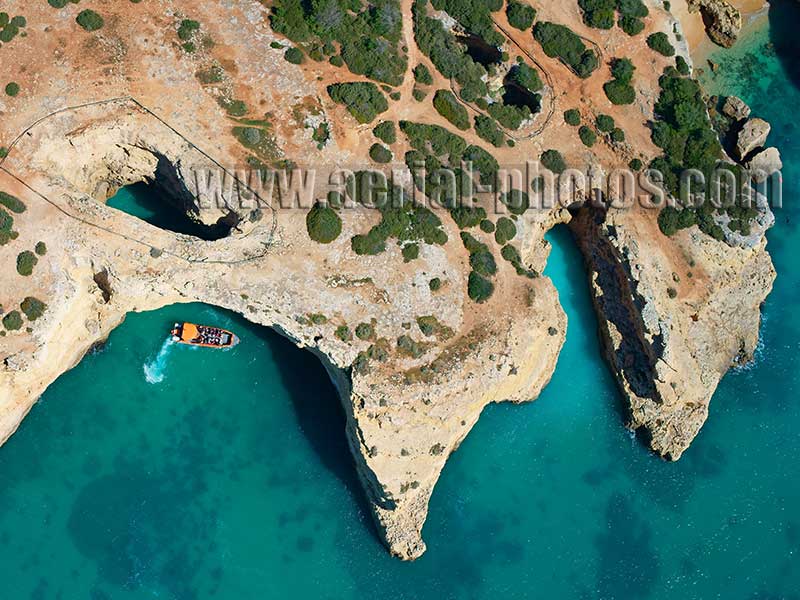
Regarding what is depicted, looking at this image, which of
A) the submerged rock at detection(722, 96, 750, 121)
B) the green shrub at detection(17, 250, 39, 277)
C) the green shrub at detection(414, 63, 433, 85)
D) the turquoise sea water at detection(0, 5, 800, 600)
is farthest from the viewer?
the submerged rock at detection(722, 96, 750, 121)

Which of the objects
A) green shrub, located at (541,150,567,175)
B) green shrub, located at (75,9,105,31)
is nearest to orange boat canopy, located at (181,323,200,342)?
green shrub, located at (75,9,105,31)

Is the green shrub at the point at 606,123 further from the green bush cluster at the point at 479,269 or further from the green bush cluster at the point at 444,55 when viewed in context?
the green bush cluster at the point at 479,269

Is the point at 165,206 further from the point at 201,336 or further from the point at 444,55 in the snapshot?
the point at 444,55

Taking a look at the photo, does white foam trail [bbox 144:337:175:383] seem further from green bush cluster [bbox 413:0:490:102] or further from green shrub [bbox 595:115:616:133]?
→ green shrub [bbox 595:115:616:133]

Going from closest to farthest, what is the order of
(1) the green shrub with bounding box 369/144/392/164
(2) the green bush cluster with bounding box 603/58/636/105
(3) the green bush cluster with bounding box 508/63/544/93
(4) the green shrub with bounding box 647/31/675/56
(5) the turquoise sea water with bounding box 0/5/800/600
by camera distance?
(1) the green shrub with bounding box 369/144/392/164
(5) the turquoise sea water with bounding box 0/5/800/600
(3) the green bush cluster with bounding box 508/63/544/93
(2) the green bush cluster with bounding box 603/58/636/105
(4) the green shrub with bounding box 647/31/675/56

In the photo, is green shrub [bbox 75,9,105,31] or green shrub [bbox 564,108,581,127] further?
green shrub [bbox 564,108,581,127]

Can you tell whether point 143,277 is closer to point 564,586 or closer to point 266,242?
point 266,242

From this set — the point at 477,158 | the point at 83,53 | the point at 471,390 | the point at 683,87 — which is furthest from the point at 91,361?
the point at 683,87
